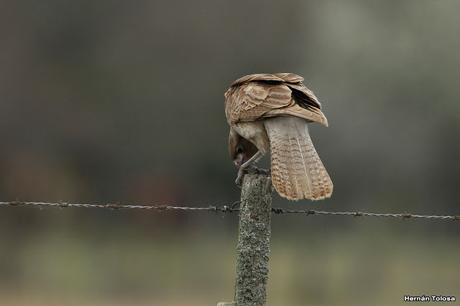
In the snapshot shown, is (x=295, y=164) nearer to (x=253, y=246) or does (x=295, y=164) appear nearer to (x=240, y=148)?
(x=253, y=246)

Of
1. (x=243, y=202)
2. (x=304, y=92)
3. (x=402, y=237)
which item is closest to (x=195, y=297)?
(x=402, y=237)

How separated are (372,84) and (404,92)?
2.48 feet

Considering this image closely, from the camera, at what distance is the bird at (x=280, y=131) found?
756cm

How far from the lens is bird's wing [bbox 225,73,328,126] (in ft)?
26.9

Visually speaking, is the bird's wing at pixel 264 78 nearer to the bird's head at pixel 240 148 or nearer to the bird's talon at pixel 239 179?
the bird's head at pixel 240 148

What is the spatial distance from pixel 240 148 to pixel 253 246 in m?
2.36

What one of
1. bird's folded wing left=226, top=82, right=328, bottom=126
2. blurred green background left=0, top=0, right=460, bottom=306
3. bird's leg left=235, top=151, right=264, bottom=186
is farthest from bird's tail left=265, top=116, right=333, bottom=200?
blurred green background left=0, top=0, right=460, bottom=306

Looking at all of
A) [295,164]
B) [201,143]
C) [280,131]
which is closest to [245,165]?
[280,131]

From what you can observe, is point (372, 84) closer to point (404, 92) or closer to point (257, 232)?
point (404, 92)

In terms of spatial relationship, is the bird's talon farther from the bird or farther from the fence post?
the fence post

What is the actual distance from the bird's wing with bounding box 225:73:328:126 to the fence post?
134 centimetres

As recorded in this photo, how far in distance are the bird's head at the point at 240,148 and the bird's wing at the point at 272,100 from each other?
7.2 inches

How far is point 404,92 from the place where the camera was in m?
23.7

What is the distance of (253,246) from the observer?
22.2 ft
